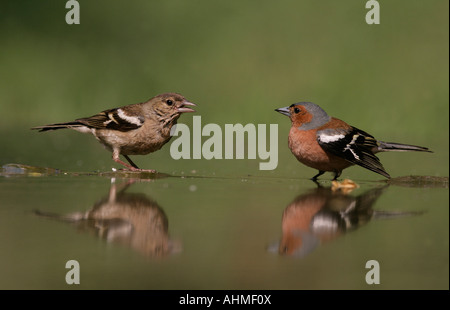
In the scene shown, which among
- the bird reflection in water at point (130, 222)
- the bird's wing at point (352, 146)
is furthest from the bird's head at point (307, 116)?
the bird reflection in water at point (130, 222)

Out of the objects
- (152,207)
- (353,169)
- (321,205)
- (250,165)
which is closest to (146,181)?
(152,207)

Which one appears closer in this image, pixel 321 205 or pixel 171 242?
pixel 171 242

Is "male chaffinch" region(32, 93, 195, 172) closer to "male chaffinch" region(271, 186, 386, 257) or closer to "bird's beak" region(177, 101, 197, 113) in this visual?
"bird's beak" region(177, 101, 197, 113)

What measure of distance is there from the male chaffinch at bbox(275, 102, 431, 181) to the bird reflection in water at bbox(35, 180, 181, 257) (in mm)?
2409

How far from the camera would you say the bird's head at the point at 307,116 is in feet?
25.8

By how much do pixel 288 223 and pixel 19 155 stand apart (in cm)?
685

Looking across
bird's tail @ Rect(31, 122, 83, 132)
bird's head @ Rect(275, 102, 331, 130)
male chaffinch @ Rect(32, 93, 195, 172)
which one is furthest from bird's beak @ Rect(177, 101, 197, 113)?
bird's tail @ Rect(31, 122, 83, 132)

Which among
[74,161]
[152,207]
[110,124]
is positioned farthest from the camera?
[74,161]

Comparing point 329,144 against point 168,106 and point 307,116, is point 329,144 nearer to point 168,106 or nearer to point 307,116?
point 307,116

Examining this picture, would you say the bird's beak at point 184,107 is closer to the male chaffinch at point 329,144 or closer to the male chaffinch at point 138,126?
the male chaffinch at point 138,126

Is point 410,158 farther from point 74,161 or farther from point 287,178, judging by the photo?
point 74,161

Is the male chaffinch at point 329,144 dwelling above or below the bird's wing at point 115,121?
below

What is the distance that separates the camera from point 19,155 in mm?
10453

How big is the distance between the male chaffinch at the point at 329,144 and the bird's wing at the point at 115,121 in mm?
1938
